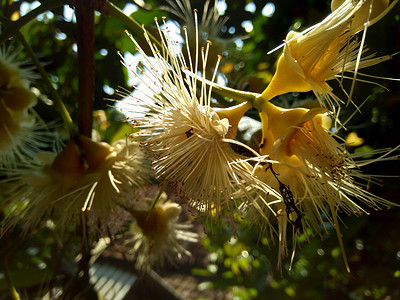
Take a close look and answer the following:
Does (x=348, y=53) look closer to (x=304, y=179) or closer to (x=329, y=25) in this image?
(x=329, y=25)

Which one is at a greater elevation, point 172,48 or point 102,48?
point 102,48

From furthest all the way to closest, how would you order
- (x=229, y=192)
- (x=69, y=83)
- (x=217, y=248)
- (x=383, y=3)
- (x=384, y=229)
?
(x=217, y=248), (x=69, y=83), (x=384, y=229), (x=229, y=192), (x=383, y=3)

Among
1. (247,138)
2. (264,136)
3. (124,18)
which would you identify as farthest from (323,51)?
(247,138)

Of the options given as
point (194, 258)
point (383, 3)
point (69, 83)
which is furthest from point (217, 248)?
point (383, 3)

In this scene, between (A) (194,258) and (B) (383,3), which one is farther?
(A) (194,258)

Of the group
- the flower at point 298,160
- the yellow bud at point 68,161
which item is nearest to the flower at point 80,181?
the yellow bud at point 68,161

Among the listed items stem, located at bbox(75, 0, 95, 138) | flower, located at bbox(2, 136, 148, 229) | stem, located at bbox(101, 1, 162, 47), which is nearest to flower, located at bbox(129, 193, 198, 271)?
flower, located at bbox(2, 136, 148, 229)
